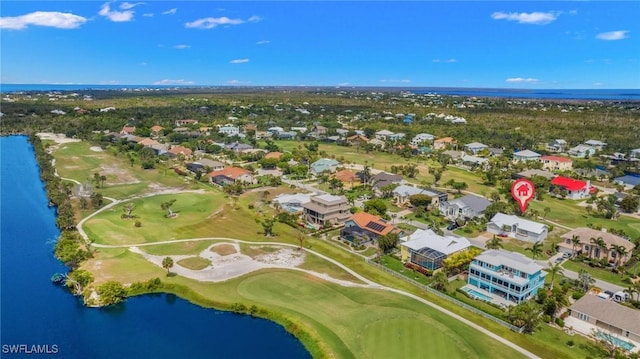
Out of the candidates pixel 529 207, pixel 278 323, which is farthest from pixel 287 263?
pixel 529 207

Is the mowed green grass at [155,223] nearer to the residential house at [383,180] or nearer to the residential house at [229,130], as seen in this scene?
the residential house at [383,180]

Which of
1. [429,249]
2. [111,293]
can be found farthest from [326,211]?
[111,293]

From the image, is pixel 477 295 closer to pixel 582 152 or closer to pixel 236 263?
pixel 236 263

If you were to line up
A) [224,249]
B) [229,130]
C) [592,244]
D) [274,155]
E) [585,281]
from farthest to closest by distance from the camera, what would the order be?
1. [229,130]
2. [274,155]
3. [224,249]
4. [592,244]
5. [585,281]

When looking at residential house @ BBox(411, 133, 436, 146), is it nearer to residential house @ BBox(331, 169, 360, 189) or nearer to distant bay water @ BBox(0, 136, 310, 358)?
residential house @ BBox(331, 169, 360, 189)

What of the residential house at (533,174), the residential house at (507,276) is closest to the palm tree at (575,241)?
the residential house at (507,276)

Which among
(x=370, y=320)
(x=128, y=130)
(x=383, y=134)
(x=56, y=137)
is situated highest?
(x=383, y=134)

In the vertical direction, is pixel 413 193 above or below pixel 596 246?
above
